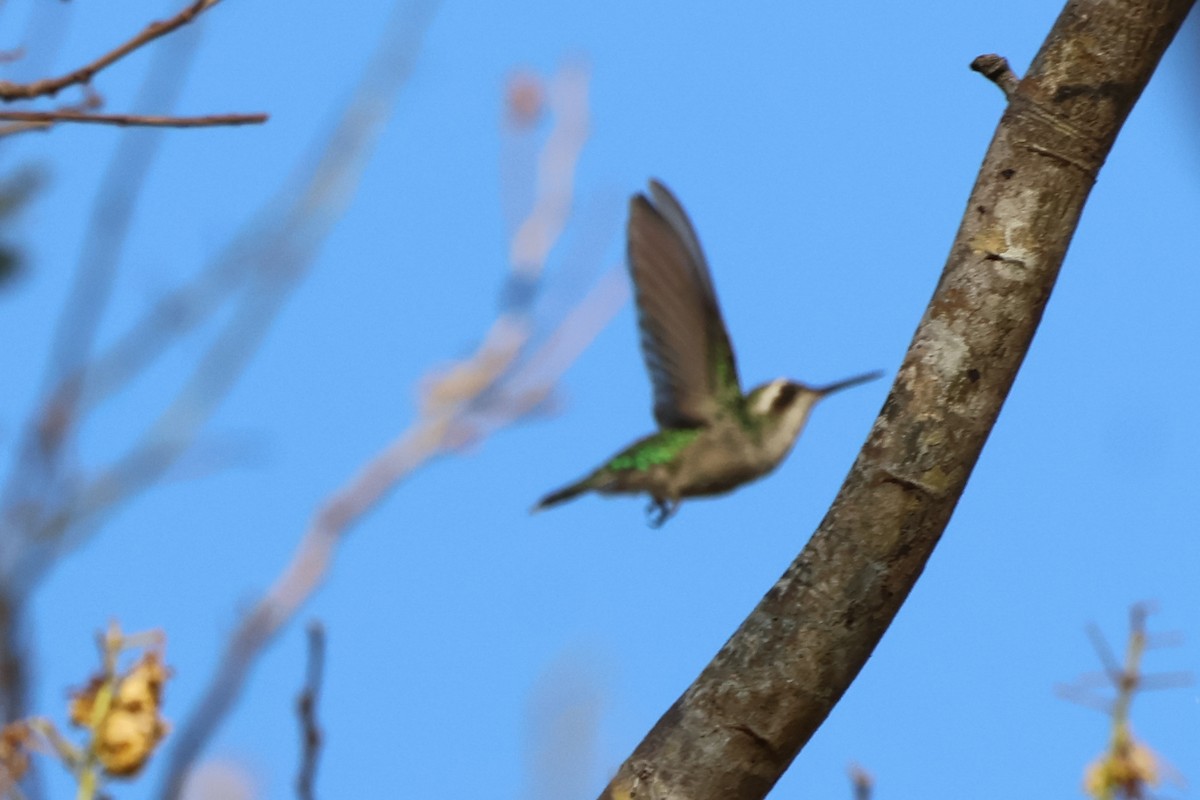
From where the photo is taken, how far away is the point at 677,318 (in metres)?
5.24

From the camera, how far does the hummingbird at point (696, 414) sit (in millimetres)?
5242

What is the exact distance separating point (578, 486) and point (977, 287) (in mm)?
4082

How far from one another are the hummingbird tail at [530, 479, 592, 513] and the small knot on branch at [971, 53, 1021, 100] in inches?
147

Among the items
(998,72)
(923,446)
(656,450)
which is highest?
(656,450)

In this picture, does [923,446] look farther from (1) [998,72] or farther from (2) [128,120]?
(2) [128,120]

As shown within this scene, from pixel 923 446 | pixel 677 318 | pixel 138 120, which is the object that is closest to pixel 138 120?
pixel 138 120

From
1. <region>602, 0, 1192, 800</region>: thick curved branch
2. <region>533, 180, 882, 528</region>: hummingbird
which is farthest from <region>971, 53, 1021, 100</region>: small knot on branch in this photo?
<region>533, 180, 882, 528</region>: hummingbird

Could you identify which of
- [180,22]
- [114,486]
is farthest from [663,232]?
[180,22]

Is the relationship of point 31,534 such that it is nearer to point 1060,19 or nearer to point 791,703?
point 791,703

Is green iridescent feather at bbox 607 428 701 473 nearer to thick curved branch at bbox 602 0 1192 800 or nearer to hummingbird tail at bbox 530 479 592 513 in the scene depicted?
hummingbird tail at bbox 530 479 592 513

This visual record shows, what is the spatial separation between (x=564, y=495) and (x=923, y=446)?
404 cm

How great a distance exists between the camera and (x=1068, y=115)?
190 cm

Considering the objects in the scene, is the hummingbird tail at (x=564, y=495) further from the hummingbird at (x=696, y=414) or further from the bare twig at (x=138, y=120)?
the bare twig at (x=138, y=120)

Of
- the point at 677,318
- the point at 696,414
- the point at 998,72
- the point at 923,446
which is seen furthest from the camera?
the point at 696,414
